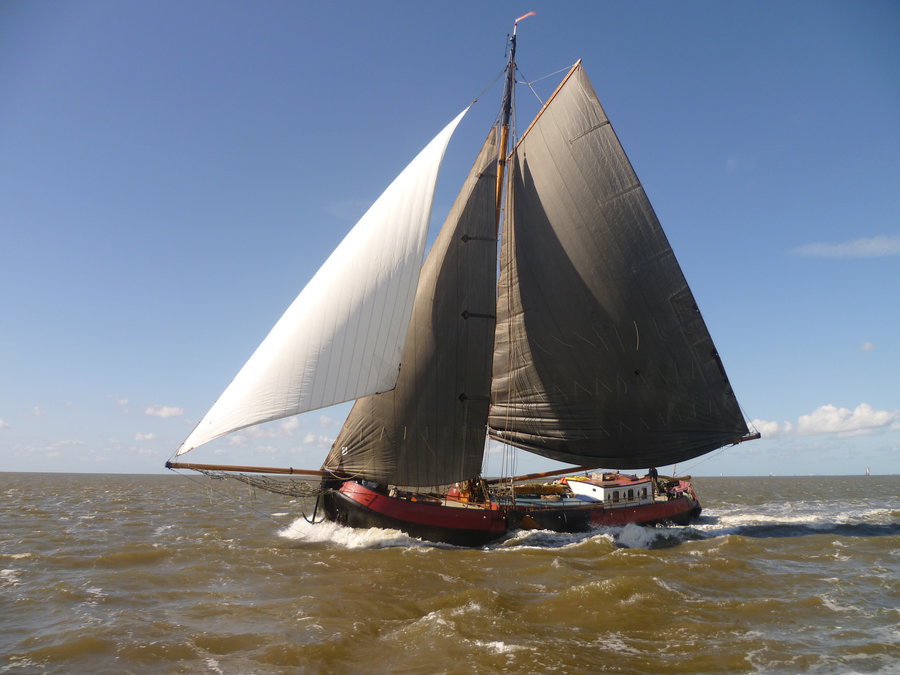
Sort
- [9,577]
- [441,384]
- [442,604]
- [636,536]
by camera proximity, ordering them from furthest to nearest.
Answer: [636,536], [441,384], [9,577], [442,604]

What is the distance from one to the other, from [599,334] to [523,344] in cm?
287

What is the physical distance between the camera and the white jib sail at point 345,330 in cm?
1465

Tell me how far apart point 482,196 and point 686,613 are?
14646 millimetres

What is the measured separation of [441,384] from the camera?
18141 mm

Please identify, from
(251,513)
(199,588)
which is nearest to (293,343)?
(199,588)

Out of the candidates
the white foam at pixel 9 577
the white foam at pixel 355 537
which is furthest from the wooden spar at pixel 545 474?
the white foam at pixel 9 577

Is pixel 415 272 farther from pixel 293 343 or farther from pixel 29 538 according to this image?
pixel 29 538

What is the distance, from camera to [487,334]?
18.9 metres

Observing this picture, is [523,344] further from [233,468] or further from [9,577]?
[9,577]

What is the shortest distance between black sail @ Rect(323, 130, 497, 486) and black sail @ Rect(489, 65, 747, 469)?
1989 mm

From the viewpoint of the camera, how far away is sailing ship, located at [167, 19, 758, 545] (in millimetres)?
17406

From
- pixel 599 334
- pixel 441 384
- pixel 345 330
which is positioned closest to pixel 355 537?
pixel 441 384

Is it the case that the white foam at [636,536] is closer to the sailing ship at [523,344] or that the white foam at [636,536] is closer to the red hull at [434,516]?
the sailing ship at [523,344]

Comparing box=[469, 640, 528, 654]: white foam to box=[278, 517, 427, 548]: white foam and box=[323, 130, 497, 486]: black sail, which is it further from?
box=[323, 130, 497, 486]: black sail
